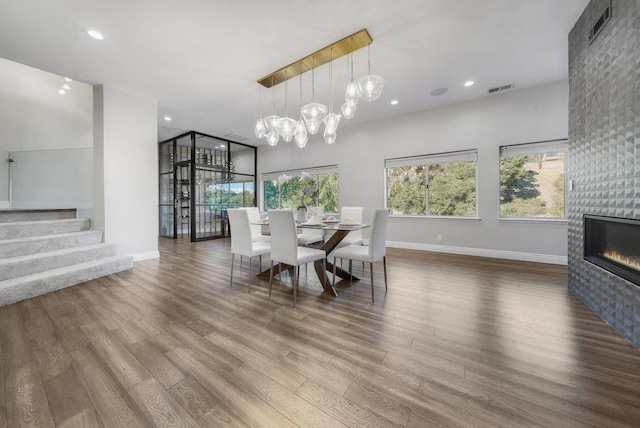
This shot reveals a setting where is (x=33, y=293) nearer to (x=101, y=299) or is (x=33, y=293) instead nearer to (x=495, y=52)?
(x=101, y=299)

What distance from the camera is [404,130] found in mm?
5031

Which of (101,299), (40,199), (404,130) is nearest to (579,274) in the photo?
(404,130)

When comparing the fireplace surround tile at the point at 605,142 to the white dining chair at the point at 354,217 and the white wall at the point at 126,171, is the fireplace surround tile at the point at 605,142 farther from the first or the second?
the white wall at the point at 126,171

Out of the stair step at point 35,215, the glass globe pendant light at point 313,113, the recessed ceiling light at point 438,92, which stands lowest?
the stair step at point 35,215

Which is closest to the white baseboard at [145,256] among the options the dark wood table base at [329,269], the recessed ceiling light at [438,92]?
the dark wood table base at [329,269]

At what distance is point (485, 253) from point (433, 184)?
1567 mm

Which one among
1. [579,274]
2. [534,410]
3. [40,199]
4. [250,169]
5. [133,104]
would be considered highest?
[133,104]

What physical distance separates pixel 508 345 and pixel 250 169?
7.18 metres

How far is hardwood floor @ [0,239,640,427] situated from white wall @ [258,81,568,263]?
5.37 feet

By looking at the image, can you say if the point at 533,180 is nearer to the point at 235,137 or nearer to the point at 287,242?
the point at 287,242

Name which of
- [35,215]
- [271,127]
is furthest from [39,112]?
[271,127]

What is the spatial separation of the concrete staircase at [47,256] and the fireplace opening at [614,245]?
531 centimetres

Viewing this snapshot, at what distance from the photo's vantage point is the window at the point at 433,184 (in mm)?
4523

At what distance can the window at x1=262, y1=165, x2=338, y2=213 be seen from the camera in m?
6.11
